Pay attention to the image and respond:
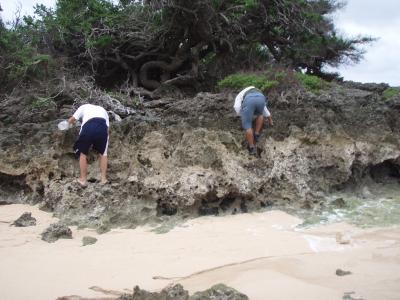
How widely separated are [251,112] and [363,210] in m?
2.09

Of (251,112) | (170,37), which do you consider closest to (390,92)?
(251,112)

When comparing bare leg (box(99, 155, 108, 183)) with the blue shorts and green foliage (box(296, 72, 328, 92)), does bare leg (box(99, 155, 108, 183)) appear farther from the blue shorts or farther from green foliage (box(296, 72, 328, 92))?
green foliage (box(296, 72, 328, 92))

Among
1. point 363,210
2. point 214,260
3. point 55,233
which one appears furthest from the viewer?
point 363,210

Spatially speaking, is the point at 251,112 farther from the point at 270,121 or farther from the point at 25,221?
the point at 25,221

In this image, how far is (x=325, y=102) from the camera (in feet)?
26.3

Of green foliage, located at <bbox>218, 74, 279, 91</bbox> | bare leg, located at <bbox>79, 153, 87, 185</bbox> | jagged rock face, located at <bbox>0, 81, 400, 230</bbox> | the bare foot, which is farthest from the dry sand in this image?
green foliage, located at <bbox>218, 74, 279, 91</bbox>

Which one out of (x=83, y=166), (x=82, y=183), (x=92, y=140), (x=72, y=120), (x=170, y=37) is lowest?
(x=82, y=183)

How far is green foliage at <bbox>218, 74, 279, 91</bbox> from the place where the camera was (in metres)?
8.60

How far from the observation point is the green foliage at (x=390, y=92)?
905cm

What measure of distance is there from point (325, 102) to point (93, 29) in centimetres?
606

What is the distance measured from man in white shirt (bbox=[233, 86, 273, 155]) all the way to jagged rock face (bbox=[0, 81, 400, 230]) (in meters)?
0.15

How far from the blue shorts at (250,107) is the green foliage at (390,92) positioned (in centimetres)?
290

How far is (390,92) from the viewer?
9.55 metres

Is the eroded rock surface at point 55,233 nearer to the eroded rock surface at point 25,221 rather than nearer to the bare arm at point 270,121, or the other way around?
the eroded rock surface at point 25,221
